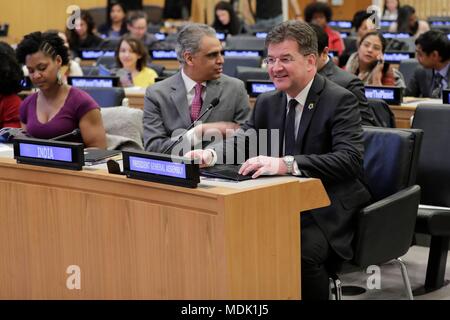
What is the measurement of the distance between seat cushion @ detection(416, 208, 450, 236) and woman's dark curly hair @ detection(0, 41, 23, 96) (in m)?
2.13

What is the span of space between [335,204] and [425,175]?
3.37 ft

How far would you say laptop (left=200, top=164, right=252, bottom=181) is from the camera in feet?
9.13

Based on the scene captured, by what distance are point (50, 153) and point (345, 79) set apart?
157 cm

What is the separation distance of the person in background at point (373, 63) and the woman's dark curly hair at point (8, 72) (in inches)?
95.8

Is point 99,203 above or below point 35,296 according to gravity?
above

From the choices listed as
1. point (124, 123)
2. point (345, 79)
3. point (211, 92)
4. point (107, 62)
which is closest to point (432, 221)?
point (345, 79)

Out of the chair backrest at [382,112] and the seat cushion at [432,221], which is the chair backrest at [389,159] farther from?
the chair backrest at [382,112]

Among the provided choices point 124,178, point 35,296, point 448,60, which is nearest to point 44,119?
point 35,296

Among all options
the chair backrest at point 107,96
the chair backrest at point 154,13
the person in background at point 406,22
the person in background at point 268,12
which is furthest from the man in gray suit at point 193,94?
the chair backrest at point 154,13

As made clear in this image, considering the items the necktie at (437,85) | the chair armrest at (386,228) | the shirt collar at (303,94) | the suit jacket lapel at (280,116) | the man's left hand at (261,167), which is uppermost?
the shirt collar at (303,94)

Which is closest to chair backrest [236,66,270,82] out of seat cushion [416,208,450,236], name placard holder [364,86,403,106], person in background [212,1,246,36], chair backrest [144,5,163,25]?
name placard holder [364,86,403,106]

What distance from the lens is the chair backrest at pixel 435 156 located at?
4031 millimetres

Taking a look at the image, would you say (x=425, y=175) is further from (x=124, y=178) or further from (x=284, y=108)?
(x=124, y=178)

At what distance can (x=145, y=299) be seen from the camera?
9.47 feet
